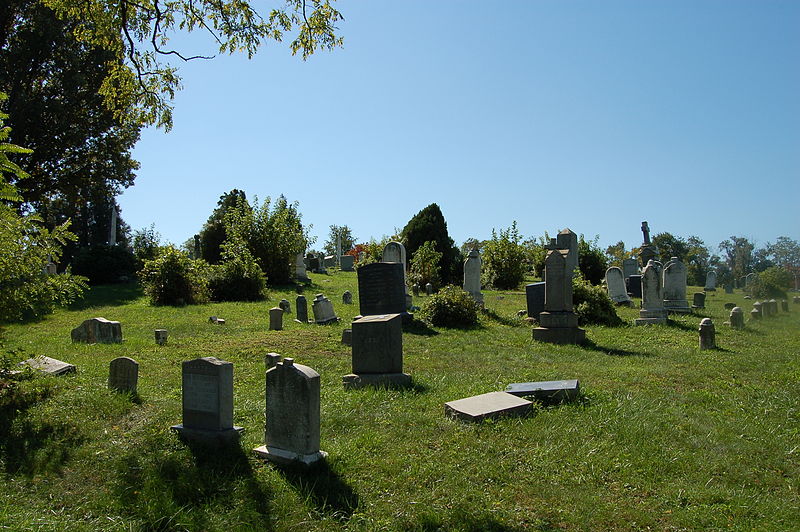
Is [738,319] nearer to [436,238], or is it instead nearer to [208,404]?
[208,404]

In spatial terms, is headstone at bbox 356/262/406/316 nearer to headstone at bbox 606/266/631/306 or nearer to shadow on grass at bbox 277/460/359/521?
shadow on grass at bbox 277/460/359/521

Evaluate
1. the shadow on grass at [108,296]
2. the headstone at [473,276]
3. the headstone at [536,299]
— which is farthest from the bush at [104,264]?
the headstone at [536,299]

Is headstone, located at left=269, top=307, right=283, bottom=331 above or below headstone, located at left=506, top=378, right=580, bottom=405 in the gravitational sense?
above

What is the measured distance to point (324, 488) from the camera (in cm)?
525

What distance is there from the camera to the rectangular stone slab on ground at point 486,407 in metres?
6.80

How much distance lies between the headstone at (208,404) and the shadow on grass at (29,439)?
113 centimetres

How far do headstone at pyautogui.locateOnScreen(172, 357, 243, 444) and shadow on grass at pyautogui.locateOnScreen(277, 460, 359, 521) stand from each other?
0.92 metres

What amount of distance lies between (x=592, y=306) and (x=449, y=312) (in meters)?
4.25

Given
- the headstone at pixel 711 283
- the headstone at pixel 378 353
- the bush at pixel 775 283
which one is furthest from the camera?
the headstone at pixel 711 283

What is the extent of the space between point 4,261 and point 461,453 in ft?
20.1

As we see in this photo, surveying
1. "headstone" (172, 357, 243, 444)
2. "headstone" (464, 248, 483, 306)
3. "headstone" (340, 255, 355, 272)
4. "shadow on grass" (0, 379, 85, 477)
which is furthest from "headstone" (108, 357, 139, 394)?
"headstone" (340, 255, 355, 272)

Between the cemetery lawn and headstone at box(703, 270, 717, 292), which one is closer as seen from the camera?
the cemetery lawn

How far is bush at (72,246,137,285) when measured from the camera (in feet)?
94.3

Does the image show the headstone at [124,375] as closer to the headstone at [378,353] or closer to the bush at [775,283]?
the headstone at [378,353]
